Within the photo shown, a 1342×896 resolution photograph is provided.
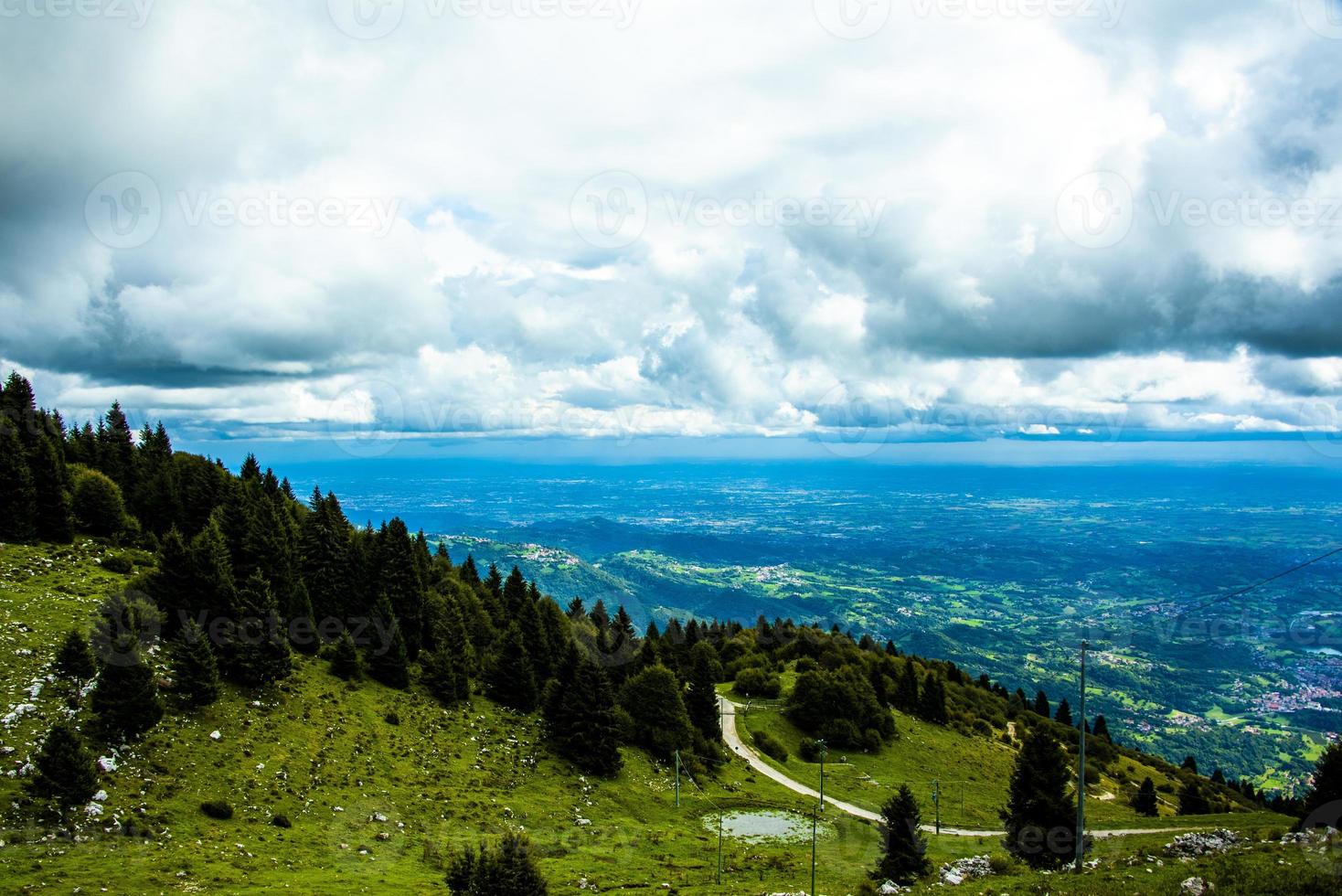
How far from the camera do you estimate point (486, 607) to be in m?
104

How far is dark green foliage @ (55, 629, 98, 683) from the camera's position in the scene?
134 ft

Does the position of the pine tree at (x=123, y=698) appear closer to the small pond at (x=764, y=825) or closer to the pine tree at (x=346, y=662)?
the pine tree at (x=346, y=662)

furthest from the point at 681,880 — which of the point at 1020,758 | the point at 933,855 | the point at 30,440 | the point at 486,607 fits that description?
the point at 30,440

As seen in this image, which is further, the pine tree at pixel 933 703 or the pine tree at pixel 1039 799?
the pine tree at pixel 933 703

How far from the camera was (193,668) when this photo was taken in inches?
1838

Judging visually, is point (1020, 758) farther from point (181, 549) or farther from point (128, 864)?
point (181, 549)

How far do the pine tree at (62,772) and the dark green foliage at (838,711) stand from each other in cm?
8564

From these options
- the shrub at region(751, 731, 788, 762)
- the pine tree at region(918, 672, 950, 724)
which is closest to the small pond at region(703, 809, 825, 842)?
the shrub at region(751, 731, 788, 762)

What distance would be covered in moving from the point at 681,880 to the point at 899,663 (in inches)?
3970

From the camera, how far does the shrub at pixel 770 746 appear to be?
291ft

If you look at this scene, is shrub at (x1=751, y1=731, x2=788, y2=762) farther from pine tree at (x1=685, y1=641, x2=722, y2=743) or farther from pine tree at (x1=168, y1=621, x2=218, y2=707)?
pine tree at (x1=168, y1=621, x2=218, y2=707)

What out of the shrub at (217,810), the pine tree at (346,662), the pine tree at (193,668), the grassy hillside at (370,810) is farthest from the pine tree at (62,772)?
the pine tree at (346,662)

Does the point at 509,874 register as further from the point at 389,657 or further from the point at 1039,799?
the point at 389,657

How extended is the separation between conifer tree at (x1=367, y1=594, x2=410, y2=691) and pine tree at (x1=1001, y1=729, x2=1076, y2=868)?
189 feet
